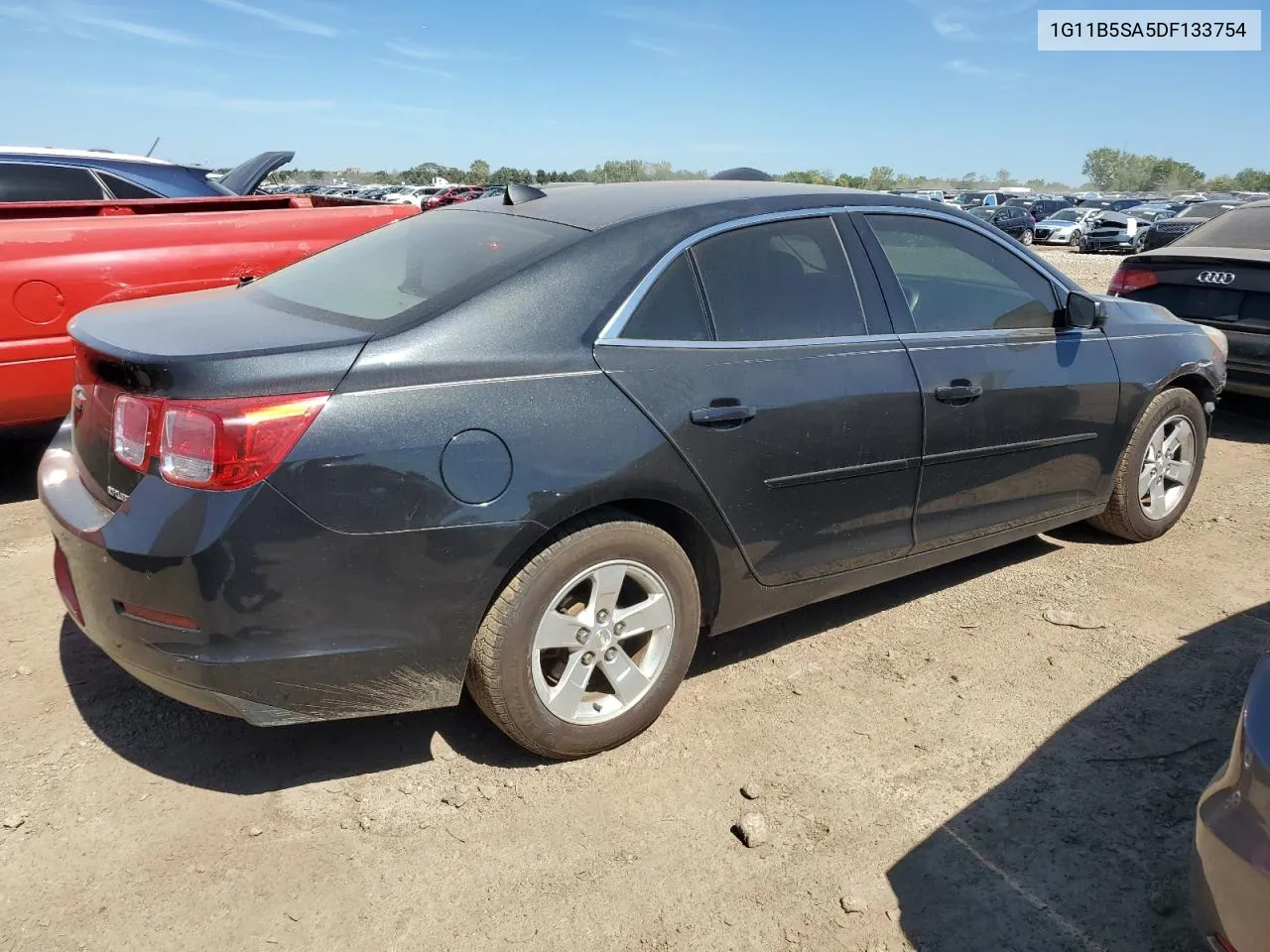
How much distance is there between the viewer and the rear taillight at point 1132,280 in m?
6.83

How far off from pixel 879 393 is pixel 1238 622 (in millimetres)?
1818

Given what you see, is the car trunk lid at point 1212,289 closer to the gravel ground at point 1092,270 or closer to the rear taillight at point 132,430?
the rear taillight at point 132,430

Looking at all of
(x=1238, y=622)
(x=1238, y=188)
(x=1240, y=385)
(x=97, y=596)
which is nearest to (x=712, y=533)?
(x=97, y=596)

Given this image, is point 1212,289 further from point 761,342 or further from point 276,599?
point 276,599

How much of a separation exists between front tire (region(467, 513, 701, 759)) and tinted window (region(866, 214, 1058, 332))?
143 centimetres

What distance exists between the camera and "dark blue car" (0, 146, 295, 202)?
6.39 meters

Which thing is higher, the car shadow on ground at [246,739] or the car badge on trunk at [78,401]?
the car badge on trunk at [78,401]

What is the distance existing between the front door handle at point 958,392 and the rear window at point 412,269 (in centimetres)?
142

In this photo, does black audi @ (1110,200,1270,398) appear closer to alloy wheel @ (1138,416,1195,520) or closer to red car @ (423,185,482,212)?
alloy wheel @ (1138,416,1195,520)

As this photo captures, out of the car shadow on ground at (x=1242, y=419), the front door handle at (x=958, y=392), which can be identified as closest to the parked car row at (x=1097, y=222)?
the car shadow on ground at (x=1242, y=419)

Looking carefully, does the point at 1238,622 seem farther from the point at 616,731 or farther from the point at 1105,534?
the point at 616,731

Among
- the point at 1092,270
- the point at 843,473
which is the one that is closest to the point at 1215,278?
the point at 843,473

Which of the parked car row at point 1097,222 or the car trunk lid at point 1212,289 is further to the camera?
the parked car row at point 1097,222

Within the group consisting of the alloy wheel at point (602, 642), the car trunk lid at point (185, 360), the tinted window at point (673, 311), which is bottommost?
the alloy wheel at point (602, 642)
